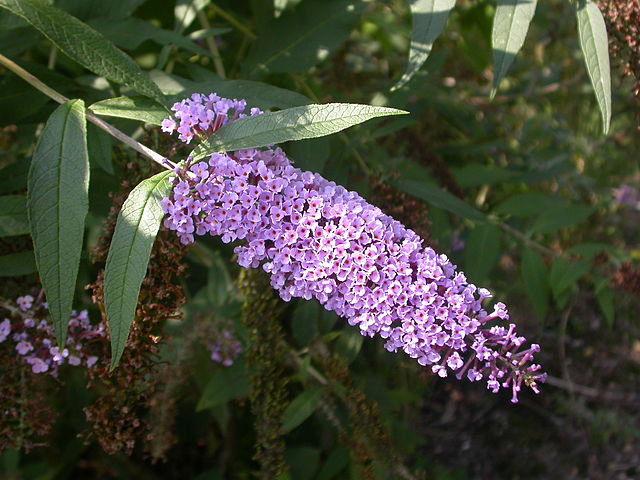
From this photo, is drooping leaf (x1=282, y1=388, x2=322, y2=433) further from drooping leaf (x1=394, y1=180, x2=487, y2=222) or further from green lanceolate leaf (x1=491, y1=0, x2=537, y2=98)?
green lanceolate leaf (x1=491, y1=0, x2=537, y2=98)

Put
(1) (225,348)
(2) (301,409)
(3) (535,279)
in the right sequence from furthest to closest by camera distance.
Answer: (3) (535,279) < (1) (225,348) < (2) (301,409)

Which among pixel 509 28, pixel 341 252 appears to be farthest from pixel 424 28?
pixel 341 252

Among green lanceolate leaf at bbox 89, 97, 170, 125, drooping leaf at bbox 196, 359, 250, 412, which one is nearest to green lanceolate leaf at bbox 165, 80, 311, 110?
green lanceolate leaf at bbox 89, 97, 170, 125

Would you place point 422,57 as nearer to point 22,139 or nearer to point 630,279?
point 630,279

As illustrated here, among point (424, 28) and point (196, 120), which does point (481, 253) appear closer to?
point (424, 28)

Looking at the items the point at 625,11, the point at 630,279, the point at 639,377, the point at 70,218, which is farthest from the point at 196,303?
the point at 639,377

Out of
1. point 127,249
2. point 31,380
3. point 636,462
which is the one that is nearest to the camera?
point 127,249
